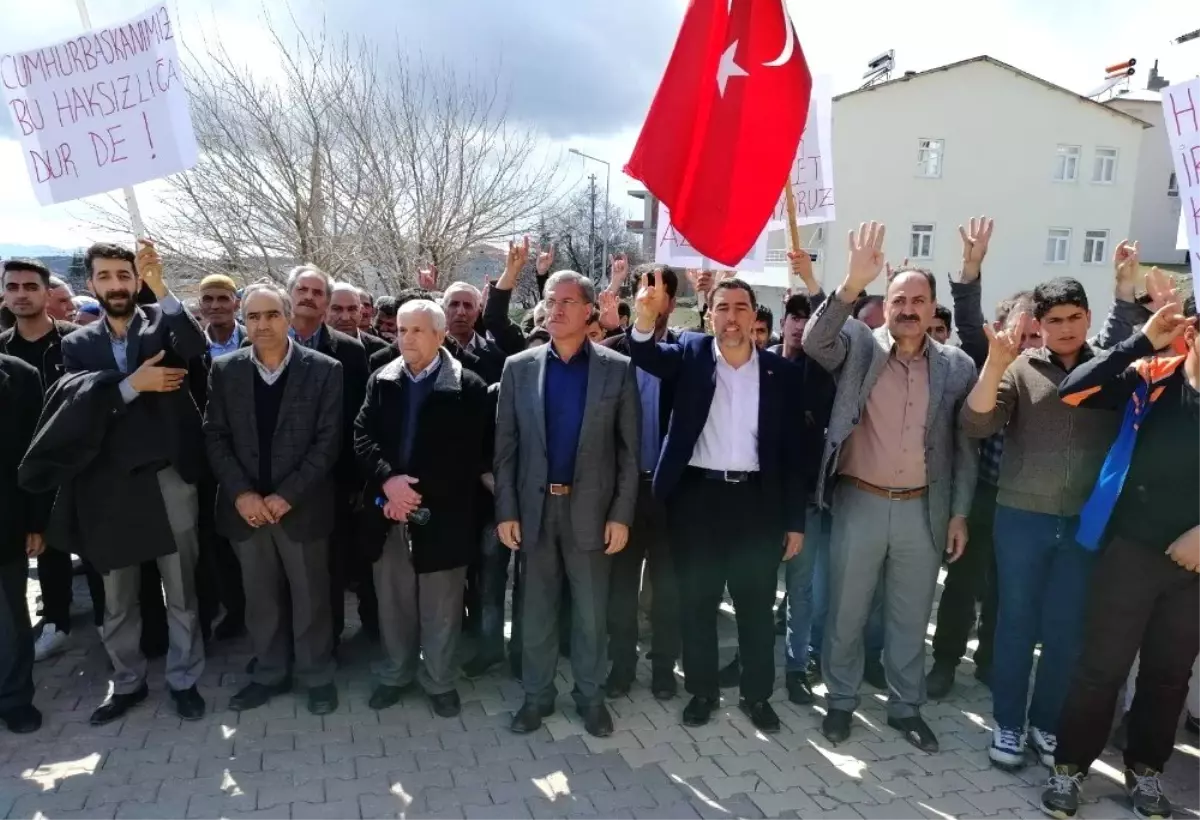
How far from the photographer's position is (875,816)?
335 cm

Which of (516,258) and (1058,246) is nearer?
(516,258)

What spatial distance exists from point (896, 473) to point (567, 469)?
63.9 inches

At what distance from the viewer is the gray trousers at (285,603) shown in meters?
4.08

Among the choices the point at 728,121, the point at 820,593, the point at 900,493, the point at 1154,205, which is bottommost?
the point at 820,593

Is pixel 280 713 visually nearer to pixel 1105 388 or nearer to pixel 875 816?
pixel 875 816

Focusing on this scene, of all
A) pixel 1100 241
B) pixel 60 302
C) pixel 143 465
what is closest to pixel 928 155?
pixel 1100 241

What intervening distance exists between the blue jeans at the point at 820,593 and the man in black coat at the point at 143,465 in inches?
131

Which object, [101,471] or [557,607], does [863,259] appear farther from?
[101,471]

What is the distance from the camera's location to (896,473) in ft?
12.6

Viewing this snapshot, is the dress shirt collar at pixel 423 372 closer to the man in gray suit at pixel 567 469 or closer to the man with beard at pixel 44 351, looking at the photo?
the man in gray suit at pixel 567 469

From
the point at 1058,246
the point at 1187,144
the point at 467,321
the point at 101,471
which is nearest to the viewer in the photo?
the point at 1187,144

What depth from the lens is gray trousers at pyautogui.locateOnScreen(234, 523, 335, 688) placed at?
13.4 feet

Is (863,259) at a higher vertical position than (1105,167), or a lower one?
lower

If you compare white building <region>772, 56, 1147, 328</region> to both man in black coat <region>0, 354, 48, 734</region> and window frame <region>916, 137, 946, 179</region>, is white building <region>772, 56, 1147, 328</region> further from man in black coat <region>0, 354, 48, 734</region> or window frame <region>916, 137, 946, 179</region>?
man in black coat <region>0, 354, 48, 734</region>
